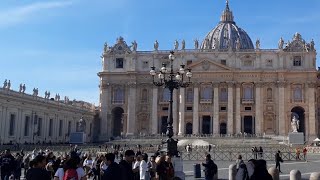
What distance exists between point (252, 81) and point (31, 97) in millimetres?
35553

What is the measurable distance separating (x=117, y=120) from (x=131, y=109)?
7.37 meters

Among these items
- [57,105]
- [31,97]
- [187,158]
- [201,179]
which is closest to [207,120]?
[57,105]

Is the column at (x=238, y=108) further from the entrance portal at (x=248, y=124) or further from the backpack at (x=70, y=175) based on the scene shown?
the backpack at (x=70, y=175)

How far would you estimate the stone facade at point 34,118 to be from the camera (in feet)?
169


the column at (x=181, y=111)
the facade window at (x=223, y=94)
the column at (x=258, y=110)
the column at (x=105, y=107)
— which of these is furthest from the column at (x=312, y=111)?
the column at (x=105, y=107)

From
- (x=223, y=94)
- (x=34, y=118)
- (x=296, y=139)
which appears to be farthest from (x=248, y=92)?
(x=34, y=118)

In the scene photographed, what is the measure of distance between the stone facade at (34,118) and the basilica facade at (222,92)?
28.2 feet

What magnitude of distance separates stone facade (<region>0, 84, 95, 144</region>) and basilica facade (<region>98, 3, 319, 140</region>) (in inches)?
339

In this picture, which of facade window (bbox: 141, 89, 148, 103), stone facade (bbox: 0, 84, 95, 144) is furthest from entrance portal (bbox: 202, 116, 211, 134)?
stone facade (bbox: 0, 84, 95, 144)

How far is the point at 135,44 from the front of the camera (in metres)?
79.6

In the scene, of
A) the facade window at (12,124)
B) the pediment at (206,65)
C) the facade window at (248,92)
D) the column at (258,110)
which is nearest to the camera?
the facade window at (12,124)

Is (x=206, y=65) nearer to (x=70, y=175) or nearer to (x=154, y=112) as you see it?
(x=154, y=112)

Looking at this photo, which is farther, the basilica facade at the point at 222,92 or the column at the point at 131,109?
Answer: the column at the point at 131,109

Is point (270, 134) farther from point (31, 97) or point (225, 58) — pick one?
point (31, 97)
